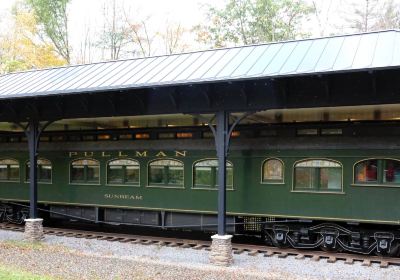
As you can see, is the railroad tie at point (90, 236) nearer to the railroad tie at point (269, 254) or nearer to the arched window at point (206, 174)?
the arched window at point (206, 174)

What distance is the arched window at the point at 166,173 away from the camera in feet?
47.5

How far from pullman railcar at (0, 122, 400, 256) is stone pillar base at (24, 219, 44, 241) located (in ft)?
7.69

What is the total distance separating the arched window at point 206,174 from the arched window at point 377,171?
12.1ft

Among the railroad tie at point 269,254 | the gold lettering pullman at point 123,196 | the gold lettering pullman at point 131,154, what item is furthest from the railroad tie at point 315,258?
the gold lettering pullman at point 123,196

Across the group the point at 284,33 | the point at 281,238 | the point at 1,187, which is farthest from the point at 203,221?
the point at 284,33

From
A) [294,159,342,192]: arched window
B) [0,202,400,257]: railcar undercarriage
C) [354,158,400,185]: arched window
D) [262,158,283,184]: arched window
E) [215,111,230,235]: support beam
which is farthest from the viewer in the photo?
[262,158,283,184]: arched window

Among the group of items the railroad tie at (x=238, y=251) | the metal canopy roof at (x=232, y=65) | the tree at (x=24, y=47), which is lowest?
the railroad tie at (x=238, y=251)

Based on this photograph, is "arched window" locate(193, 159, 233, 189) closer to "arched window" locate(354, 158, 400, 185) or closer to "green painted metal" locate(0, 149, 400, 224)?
"green painted metal" locate(0, 149, 400, 224)

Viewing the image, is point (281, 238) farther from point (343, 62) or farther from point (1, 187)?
point (1, 187)

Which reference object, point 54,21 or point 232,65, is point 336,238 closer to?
point 232,65

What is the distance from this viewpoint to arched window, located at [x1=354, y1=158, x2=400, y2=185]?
37.7 feet

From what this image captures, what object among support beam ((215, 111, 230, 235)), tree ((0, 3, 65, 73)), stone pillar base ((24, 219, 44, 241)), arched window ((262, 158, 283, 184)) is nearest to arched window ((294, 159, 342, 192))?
arched window ((262, 158, 283, 184))

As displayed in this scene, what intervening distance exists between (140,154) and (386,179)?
25.0 ft

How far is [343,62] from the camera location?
982cm
